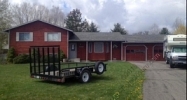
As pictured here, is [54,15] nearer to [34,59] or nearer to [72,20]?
[72,20]

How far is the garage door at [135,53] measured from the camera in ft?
94.8

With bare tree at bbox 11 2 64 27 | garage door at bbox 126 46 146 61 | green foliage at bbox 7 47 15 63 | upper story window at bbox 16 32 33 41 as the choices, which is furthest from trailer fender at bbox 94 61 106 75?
bare tree at bbox 11 2 64 27

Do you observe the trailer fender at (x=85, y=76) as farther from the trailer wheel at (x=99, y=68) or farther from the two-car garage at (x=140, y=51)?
the two-car garage at (x=140, y=51)

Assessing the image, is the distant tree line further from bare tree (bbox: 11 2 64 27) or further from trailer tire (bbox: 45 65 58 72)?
trailer tire (bbox: 45 65 58 72)

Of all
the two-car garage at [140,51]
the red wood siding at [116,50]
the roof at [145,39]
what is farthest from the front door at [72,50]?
the roof at [145,39]

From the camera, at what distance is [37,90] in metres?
8.57

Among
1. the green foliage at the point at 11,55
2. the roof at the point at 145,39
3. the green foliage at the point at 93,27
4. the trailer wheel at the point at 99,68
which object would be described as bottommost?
the trailer wheel at the point at 99,68

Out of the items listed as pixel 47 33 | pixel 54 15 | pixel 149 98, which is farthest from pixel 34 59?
pixel 54 15

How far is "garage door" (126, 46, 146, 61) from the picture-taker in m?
28.9

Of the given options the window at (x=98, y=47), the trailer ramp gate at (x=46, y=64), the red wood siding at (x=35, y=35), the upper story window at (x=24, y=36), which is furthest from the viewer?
the window at (x=98, y=47)

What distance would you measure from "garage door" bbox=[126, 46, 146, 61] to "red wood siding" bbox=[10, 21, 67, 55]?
27.4 feet

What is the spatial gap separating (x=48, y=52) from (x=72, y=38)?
1760 cm

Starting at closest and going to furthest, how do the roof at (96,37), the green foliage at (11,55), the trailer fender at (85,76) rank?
1. the trailer fender at (85,76)
2. the green foliage at (11,55)
3. the roof at (96,37)

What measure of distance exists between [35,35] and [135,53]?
42.5ft
